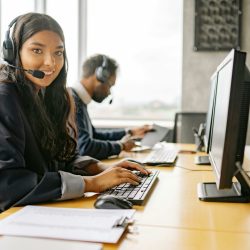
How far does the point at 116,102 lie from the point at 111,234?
305 centimetres

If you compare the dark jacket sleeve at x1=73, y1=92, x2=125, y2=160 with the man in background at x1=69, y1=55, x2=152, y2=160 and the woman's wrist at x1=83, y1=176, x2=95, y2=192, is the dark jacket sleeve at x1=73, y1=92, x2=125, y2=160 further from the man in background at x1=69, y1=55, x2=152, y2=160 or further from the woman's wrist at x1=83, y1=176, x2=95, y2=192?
the woman's wrist at x1=83, y1=176, x2=95, y2=192

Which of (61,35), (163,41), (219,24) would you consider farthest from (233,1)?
(61,35)

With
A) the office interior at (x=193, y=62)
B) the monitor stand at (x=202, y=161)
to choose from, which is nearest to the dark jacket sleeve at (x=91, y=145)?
the monitor stand at (x=202, y=161)

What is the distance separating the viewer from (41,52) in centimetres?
133

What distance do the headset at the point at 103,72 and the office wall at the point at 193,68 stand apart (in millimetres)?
1301

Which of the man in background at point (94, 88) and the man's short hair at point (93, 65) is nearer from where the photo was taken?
the man in background at point (94, 88)

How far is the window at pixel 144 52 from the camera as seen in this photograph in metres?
3.74

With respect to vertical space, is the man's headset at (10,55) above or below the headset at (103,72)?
above

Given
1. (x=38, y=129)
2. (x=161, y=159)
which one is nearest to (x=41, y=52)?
(x=38, y=129)

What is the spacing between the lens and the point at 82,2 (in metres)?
3.89

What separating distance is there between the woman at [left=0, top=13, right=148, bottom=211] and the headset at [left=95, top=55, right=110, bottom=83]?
87 centimetres

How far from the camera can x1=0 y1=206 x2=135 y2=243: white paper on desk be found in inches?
32.9

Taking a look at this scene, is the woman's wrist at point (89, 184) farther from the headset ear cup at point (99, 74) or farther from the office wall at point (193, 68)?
the office wall at point (193, 68)

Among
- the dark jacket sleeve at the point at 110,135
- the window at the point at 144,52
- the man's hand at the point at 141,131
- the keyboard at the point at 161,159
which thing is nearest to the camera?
the keyboard at the point at 161,159
